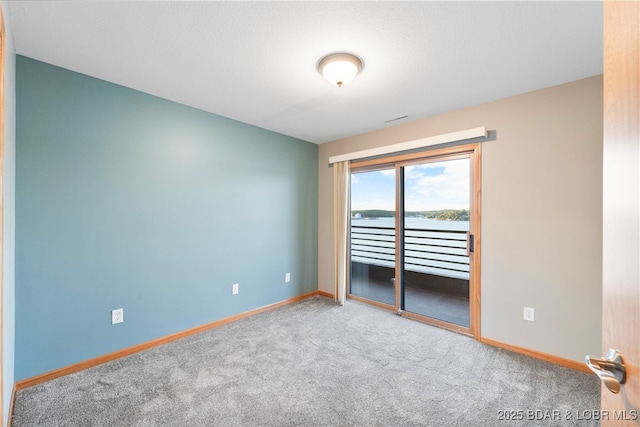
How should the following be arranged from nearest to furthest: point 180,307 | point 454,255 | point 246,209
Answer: point 180,307 < point 454,255 < point 246,209

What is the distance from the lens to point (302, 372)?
2.15 metres

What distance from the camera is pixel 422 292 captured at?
3.60 metres

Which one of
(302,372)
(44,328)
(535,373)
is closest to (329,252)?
(302,372)

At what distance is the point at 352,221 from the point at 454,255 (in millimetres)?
1450

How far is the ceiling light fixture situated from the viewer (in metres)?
1.87

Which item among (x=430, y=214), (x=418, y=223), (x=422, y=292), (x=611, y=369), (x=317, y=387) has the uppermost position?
(x=430, y=214)

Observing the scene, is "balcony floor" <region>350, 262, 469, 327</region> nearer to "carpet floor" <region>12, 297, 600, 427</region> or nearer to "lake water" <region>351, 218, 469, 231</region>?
"carpet floor" <region>12, 297, 600, 427</region>

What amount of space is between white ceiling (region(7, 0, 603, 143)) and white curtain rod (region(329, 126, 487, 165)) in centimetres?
31

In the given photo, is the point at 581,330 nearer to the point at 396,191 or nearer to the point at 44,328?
the point at 396,191

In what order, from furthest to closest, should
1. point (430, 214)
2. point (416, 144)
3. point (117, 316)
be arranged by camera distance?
point (430, 214)
point (416, 144)
point (117, 316)

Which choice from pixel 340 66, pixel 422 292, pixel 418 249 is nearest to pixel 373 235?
pixel 418 249

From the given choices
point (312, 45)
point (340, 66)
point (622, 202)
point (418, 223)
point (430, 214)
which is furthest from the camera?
point (418, 223)

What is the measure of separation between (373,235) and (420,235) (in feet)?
2.25

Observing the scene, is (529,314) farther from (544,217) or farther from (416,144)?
(416,144)
